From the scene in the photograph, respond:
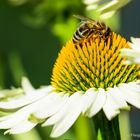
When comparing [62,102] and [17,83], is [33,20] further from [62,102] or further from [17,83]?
[62,102]

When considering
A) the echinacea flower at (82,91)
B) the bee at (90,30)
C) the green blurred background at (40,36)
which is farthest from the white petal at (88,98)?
the green blurred background at (40,36)

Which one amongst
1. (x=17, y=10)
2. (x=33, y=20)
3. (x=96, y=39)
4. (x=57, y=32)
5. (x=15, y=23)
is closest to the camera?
(x=96, y=39)

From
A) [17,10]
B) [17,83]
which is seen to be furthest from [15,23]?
[17,83]

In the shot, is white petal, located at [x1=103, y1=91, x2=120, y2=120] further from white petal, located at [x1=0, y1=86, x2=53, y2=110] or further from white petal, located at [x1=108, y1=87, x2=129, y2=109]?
white petal, located at [x1=0, y1=86, x2=53, y2=110]

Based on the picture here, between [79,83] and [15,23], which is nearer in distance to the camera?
[79,83]

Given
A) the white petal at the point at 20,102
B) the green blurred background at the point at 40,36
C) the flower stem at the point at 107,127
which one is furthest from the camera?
the green blurred background at the point at 40,36

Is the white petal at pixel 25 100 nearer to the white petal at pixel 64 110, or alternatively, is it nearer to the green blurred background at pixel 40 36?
the white petal at pixel 64 110

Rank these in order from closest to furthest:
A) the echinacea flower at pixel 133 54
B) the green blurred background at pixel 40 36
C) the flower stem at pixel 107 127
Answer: the echinacea flower at pixel 133 54
the flower stem at pixel 107 127
the green blurred background at pixel 40 36

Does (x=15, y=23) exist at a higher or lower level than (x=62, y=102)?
higher
